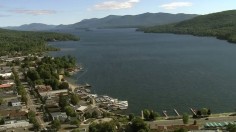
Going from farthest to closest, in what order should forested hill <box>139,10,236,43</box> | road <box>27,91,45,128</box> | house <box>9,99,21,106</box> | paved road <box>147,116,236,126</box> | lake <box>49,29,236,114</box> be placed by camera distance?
forested hill <box>139,10,236,43</box> < lake <box>49,29,236,114</box> < house <box>9,99,21,106</box> < road <box>27,91,45,128</box> < paved road <box>147,116,236,126</box>

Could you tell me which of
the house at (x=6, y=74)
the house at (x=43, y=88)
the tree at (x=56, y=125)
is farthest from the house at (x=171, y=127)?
the house at (x=6, y=74)

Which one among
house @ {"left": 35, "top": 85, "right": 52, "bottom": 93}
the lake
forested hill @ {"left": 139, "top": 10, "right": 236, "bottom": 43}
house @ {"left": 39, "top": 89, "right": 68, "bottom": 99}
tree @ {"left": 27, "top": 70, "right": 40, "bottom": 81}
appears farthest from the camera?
forested hill @ {"left": 139, "top": 10, "right": 236, "bottom": 43}

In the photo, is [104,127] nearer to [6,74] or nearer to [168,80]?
[168,80]

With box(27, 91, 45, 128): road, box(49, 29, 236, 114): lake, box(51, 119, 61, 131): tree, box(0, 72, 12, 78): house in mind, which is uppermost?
box(51, 119, 61, 131): tree

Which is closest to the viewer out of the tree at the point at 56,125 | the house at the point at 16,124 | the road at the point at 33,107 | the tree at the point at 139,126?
the tree at the point at 139,126

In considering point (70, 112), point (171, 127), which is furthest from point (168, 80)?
point (171, 127)

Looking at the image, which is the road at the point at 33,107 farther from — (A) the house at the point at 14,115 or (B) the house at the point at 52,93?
(B) the house at the point at 52,93

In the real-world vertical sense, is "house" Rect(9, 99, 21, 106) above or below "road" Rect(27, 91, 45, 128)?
above

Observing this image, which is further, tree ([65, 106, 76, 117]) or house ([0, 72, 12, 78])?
house ([0, 72, 12, 78])

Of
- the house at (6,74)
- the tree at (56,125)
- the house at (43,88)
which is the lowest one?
→ the house at (6,74)

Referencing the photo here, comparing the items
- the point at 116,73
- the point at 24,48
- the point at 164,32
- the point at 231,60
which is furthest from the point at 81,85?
the point at 164,32

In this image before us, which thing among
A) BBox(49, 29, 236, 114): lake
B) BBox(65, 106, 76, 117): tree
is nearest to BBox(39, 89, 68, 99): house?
BBox(49, 29, 236, 114): lake

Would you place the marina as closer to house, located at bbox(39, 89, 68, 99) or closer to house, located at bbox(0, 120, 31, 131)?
house, located at bbox(39, 89, 68, 99)

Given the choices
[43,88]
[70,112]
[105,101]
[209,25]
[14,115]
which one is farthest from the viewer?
[209,25]
